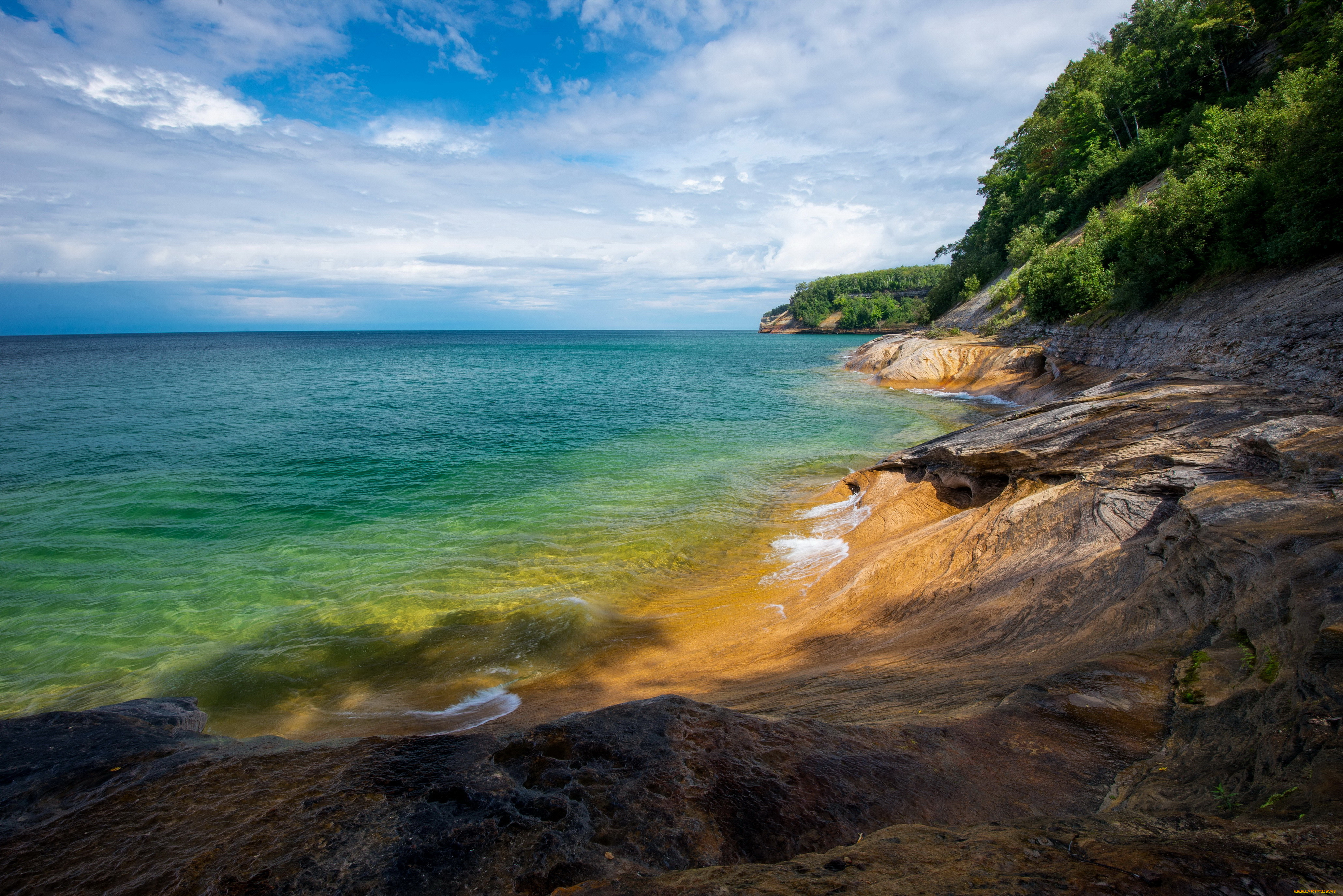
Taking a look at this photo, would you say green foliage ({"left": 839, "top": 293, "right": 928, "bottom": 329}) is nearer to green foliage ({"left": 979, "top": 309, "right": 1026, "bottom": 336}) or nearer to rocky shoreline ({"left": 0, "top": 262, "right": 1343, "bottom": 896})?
green foliage ({"left": 979, "top": 309, "right": 1026, "bottom": 336})

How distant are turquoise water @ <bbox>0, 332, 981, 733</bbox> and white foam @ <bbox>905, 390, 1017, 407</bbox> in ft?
5.30

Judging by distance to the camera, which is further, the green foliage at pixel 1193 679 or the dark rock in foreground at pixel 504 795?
the green foliage at pixel 1193 679

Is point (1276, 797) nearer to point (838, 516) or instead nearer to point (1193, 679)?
point (1193, 679)

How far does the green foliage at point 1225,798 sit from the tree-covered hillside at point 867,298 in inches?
5551

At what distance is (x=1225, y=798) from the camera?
3014 mm

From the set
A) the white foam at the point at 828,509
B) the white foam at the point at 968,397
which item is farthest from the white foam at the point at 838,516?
the white foam at the point at 968,397

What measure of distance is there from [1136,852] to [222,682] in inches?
458

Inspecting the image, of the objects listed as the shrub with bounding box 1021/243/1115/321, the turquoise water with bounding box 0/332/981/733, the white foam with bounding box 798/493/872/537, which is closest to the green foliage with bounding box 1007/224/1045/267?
the shrub with bounding box 1021/243/1115/321

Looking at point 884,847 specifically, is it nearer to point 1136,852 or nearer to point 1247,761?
point 1136,852

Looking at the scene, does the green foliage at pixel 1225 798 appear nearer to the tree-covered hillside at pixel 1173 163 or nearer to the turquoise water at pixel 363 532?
the turquoise water at pixel 363 532

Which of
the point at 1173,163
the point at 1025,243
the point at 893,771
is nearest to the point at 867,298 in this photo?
the point at 1025,243

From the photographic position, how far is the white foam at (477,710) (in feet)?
24.6

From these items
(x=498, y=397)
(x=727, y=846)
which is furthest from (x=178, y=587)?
(x=498, y=397)

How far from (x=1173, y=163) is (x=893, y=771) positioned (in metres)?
46.2
